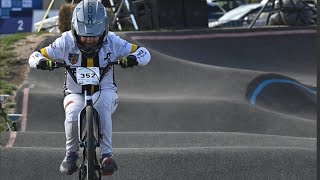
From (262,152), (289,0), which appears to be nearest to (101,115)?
(262,152)

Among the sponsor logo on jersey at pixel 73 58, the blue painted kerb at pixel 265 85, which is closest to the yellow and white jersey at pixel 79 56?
the sponsor logo on jersey at pixel 73 58

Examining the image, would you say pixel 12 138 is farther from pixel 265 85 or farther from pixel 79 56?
pixel 265 85

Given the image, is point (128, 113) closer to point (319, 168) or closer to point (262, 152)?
point (262, 152)

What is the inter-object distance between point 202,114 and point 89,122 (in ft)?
18.4

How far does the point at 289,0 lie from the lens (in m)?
19.6

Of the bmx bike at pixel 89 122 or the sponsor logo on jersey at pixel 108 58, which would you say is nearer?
the bmx bike at pixel 89 122

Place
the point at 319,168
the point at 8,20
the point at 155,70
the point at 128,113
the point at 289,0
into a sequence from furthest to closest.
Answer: the point at 8,20 < the point at 289,0 < the point at 155,70 < the point at 128,113 < the point at 319,168

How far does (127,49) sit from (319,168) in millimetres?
2192

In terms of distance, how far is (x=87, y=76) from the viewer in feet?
20.4

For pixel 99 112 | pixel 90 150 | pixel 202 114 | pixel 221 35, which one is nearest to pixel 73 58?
pixel 99 112

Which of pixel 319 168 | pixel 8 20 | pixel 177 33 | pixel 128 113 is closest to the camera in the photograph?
pixel 319 168

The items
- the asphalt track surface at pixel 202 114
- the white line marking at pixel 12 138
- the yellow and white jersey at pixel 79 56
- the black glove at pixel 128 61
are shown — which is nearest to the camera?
the black glove at pixel 128 61

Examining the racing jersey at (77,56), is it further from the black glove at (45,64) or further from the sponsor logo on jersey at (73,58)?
the black glove at (45,64)

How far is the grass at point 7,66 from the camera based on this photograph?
11.9m
